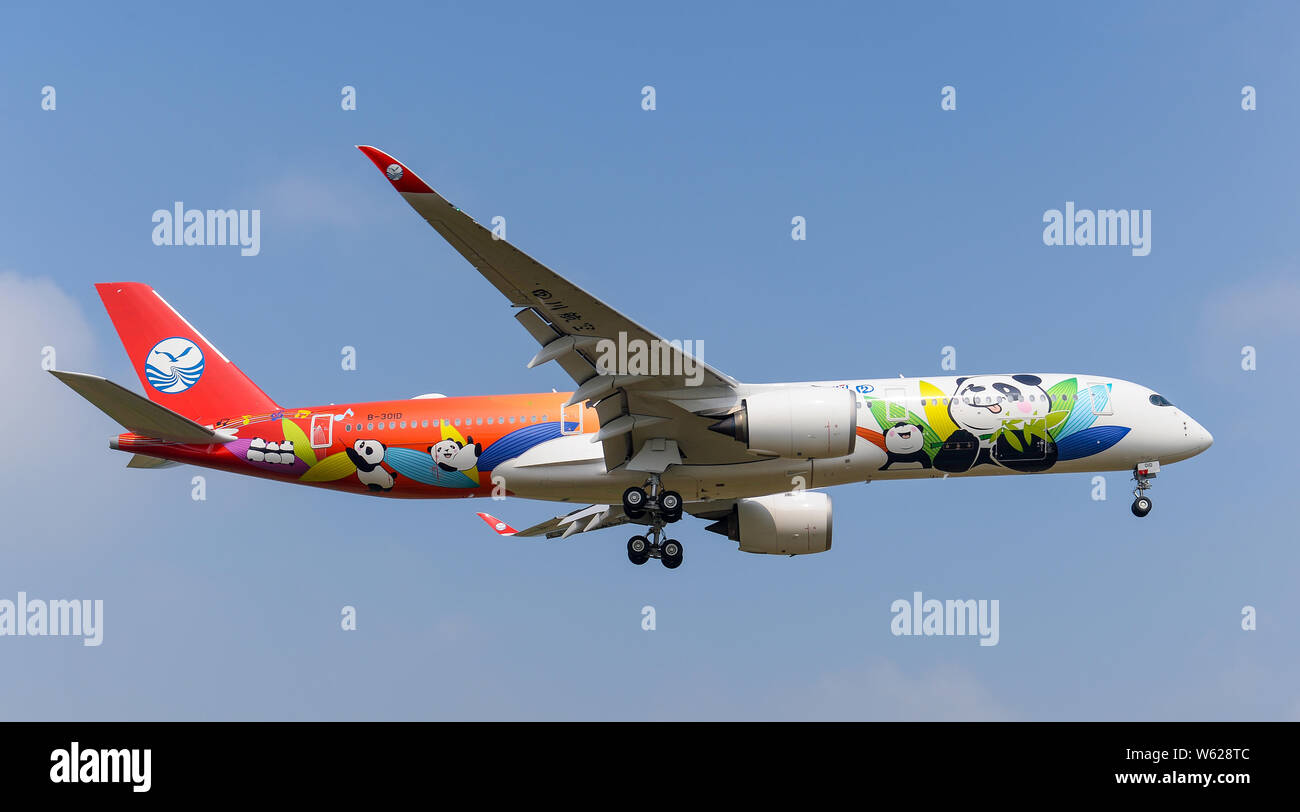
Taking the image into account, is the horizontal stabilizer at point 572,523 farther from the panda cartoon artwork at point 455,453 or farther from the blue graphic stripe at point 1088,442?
the blue graphic stripe at point 1088,442

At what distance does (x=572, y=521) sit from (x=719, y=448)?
30.1 ft

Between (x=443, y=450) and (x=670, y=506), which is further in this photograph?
(x=443, y=450)

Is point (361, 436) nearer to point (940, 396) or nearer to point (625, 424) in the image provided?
point (625, 424)

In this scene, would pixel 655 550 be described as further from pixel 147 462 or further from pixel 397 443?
pixel 147 462

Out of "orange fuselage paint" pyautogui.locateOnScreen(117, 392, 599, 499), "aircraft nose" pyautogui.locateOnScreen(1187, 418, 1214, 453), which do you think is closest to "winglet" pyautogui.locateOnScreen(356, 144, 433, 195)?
"orange fuselage paint" pyautogui.locateOnScreen(117, 392, 599, 499)

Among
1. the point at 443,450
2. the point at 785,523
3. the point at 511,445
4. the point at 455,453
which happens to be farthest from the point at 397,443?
the point at 785,523

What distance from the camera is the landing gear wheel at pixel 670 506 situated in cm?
3375

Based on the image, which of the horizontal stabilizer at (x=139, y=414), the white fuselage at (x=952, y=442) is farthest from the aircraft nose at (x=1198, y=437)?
the horizontal stabilizer at (x=139, y=414)

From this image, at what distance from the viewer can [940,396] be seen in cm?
3338

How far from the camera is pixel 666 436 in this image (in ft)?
110

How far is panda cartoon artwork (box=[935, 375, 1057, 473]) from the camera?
33.1m

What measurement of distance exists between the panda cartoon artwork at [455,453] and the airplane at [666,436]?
0.12 feet

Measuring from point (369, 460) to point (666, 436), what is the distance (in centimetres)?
788
